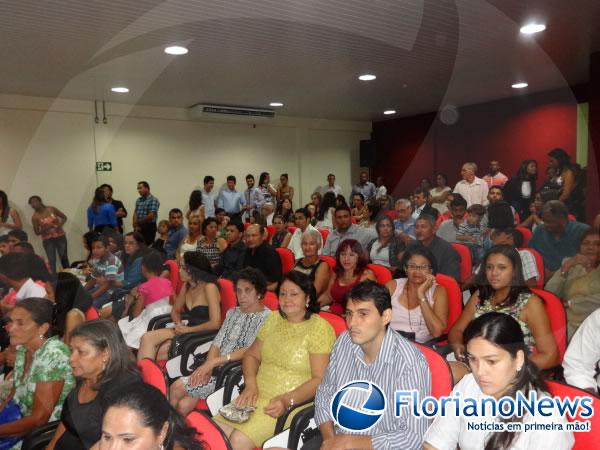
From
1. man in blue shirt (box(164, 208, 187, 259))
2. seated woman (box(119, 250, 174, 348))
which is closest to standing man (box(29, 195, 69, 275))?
man in blue shirt (box(164, 208, 187, 259))

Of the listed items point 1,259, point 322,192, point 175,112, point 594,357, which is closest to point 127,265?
point 1,259

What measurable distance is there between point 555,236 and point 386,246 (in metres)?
1.39

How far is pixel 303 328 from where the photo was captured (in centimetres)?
267

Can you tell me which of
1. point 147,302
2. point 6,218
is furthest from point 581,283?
point 6,218

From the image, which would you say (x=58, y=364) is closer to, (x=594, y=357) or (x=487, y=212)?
(x=594, y=357)

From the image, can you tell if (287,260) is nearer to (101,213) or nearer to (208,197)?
(101,213)

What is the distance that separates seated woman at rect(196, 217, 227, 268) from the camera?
18.2 feet

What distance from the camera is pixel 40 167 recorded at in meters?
8.35

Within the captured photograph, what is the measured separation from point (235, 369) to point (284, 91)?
19.7ft

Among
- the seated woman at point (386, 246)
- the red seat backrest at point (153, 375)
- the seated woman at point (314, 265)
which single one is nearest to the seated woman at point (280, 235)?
the seated woman at point (386, 246)

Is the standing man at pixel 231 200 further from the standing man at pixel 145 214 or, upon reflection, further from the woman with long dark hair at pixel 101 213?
the woman with long dark hair at pixel 101 213

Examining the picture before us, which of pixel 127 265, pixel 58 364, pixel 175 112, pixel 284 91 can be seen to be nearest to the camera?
pixel 58 364

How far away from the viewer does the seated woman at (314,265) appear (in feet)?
13.4

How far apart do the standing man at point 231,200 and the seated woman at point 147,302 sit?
5.85 meters
